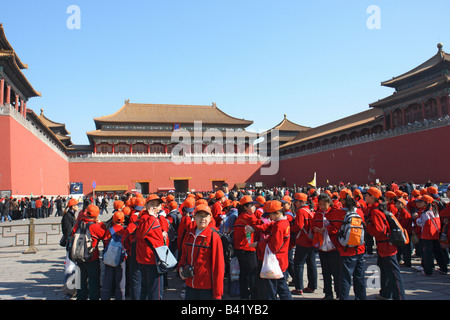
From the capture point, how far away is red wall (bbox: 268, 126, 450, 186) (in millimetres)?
17281

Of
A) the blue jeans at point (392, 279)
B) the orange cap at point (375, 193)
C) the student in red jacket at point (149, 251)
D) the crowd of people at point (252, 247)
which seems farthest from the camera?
the orange cap at point (375, 193)

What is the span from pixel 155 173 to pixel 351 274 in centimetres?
2767

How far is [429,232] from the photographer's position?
4.72 metres

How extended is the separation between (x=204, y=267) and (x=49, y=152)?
884 inches

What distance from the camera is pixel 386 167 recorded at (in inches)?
817

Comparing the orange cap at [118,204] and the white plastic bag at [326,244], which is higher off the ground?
the orange cap at [118,204]

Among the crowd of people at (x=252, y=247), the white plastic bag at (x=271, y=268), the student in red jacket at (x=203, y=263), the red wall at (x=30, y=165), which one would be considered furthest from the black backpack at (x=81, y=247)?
the red wall at (x=30, y=165)

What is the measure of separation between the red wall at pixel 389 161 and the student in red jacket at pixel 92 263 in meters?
18.3

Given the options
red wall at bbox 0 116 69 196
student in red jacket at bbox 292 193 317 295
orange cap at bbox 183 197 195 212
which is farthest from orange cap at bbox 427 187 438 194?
red wall at bbox 0 116 69 196

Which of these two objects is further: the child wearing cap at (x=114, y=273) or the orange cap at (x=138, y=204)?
the orange cap at (x=138, y=204)

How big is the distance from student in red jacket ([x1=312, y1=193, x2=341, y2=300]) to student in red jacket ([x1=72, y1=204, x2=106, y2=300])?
2.58 m

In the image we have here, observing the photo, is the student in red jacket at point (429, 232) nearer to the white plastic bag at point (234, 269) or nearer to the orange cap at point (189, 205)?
the white plastic bag at point (234, 269)

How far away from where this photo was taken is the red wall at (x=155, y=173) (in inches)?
1140
